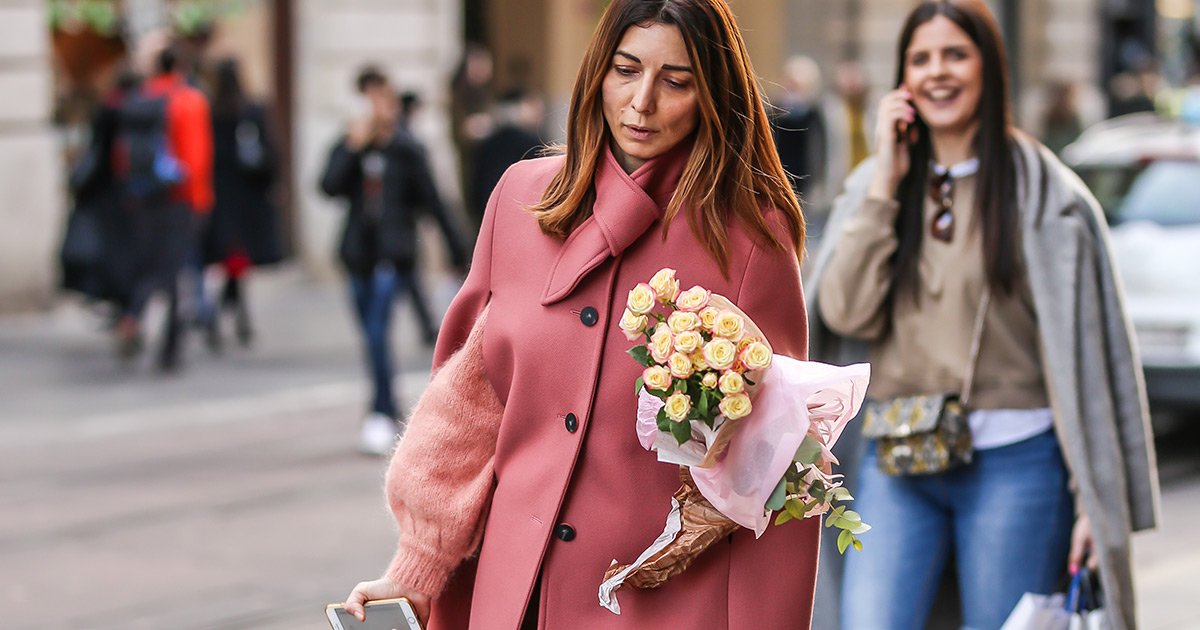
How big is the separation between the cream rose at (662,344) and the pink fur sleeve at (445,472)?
1.61 feet

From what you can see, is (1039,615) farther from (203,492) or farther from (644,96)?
Answer: (203,492)

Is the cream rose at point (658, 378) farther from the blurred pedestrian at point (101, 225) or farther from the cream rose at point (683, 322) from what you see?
the blurred pedestrian at point (101, 225)

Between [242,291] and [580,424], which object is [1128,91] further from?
[580,424]

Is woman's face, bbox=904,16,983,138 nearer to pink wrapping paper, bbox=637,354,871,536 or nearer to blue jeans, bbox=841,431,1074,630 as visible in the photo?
blue jeans, bbox=841,431,1074,630

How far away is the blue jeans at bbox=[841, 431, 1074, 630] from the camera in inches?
157

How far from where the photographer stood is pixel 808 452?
2678 mm

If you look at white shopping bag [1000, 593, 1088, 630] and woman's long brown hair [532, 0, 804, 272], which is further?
white shopping bag [1000, 593, 1088, 630]

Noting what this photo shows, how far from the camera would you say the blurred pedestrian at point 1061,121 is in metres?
18.6

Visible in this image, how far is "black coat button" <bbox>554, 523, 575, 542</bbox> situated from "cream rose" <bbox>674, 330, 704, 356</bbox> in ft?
1.43

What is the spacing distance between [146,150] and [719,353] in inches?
389

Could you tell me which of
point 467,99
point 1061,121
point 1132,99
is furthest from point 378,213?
point 1132,99

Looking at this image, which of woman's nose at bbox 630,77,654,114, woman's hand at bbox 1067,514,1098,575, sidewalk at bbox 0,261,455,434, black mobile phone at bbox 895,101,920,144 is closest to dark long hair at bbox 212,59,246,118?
sidewalk at bbox 0,261,455,434

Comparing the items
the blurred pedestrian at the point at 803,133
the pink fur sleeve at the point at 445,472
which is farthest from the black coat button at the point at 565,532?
the blurred pedestrian at the point at 803,133

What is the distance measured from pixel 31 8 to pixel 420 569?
1224 cm
